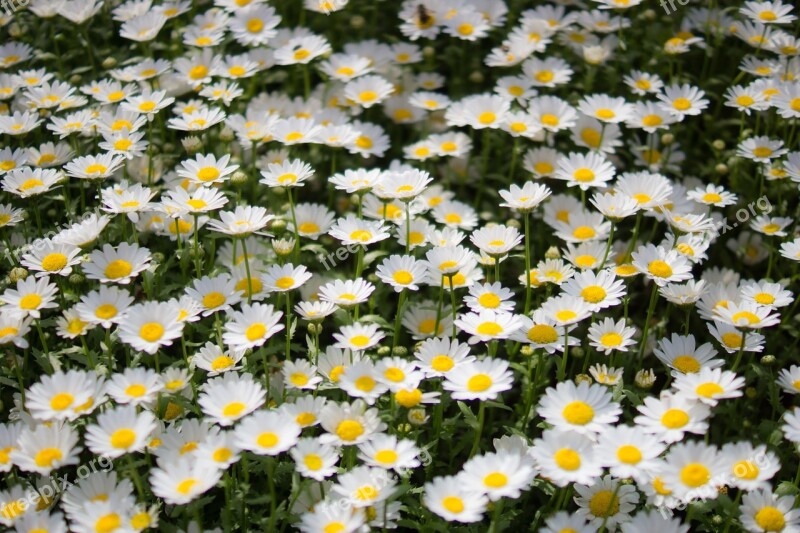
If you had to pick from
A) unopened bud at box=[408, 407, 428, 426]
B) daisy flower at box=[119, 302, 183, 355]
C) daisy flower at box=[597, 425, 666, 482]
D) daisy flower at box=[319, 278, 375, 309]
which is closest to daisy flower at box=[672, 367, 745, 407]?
daisy flower at box=[597, 425, 666, 482]

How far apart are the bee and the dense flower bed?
55 mm

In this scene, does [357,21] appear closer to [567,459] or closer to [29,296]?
[29,296]

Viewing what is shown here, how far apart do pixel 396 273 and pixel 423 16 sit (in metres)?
2.31

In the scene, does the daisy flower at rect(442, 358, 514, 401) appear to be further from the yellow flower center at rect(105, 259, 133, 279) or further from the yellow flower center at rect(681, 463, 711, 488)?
the yellow flower center at rect(105, 259, 133, 279)

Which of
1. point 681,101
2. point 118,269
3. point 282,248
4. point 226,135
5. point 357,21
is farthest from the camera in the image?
point 357,21

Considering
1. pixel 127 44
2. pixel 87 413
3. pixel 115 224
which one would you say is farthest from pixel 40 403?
pixel 127 44

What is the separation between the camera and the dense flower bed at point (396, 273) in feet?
11.8

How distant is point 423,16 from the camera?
590 cm

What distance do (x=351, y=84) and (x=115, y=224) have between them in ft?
5.79

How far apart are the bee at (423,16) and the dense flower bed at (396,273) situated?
6 cm

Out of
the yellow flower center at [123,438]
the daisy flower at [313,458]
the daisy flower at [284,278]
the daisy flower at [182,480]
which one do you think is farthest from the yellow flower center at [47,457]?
the daisy flower at [284,278]

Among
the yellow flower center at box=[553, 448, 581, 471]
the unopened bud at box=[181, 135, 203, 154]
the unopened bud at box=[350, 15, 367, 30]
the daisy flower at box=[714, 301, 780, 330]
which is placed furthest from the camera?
the unopened bud at box=[350, 15, 367, 30]

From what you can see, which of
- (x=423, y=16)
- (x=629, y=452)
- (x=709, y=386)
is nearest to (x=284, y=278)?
(x=629, y=452)

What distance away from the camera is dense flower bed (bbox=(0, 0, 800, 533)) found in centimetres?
360
